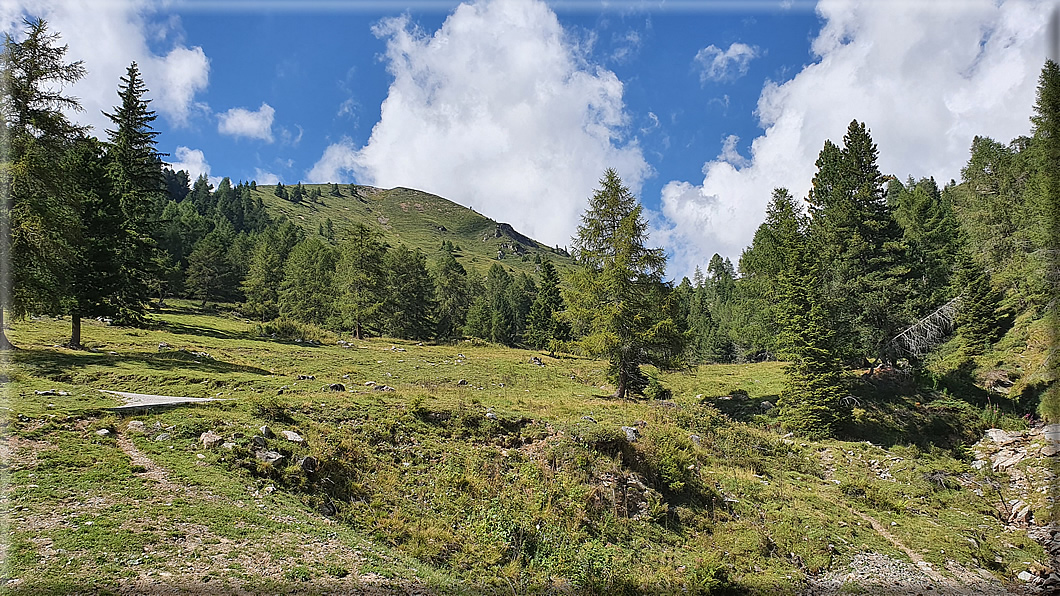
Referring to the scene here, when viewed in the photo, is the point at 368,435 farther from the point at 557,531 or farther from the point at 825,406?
the point at 825,406

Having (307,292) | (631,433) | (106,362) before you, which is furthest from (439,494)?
(307,292)

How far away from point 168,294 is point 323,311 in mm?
34745

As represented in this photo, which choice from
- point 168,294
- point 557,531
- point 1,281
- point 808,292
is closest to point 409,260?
point 168,294

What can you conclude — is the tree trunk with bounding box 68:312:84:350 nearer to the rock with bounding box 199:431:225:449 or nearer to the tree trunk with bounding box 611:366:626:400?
the rock with bounding box 199:431:225:449

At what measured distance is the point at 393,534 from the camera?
1044 cm

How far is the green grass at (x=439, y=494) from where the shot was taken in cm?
777

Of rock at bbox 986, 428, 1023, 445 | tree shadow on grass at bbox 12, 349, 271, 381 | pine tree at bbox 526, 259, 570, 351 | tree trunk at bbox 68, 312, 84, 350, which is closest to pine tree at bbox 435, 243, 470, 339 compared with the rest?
pine tree at bbox 526, 259, 570, 351

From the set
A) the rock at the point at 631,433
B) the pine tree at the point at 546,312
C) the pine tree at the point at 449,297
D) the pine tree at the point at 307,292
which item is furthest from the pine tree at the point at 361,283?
the rock at the point at 631,433

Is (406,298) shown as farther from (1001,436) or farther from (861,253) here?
→ (1001,436)

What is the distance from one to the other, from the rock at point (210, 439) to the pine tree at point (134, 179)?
25549mm

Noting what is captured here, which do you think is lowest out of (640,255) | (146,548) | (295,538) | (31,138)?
(295,538)

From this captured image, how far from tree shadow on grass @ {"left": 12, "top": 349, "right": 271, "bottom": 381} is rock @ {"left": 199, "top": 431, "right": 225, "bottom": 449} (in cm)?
1128

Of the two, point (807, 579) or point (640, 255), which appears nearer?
point (807, 579)

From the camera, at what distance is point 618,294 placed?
82.0 feet
